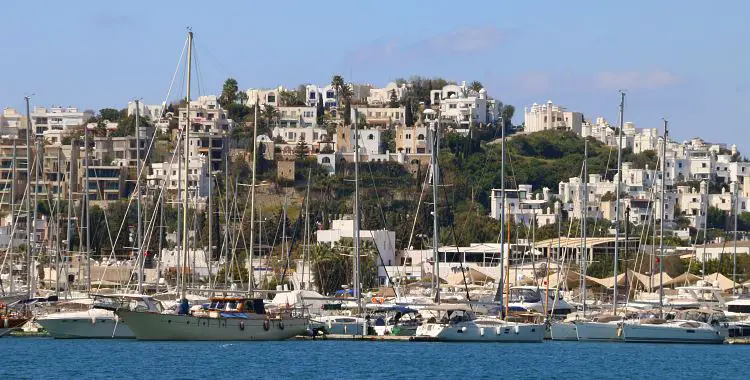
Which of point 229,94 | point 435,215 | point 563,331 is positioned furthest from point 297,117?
point 563,331

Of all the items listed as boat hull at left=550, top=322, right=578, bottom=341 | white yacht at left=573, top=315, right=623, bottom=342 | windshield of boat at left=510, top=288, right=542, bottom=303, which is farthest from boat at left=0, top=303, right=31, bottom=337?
windshield of boat at left=510, top=288, right=542, bottom=303

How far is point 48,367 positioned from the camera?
50.1 m

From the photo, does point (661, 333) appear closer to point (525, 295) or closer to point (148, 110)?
point (525, 295)

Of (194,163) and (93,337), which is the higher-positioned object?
(194,163)

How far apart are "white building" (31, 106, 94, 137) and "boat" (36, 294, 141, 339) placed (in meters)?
128

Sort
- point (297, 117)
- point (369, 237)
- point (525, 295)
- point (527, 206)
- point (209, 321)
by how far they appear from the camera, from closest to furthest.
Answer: point (209, 321) → point (525, 295) → point (369, 237) → point (527, 206) → point (297, 117)

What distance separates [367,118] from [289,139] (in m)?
10.8

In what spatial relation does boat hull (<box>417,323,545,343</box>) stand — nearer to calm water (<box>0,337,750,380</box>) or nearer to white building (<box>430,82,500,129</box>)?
calm water (<box>0,337,750,380</box>)

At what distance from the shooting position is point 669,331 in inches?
2478

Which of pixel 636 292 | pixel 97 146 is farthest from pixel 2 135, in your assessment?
pixel 636 292

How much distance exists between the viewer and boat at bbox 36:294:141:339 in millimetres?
61219

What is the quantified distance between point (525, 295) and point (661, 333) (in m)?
11.0

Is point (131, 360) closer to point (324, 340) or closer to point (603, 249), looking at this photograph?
point (324, 340)

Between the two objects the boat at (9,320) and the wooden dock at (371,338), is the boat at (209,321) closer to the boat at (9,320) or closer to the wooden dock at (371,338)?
the wooden dock at (371,338)
